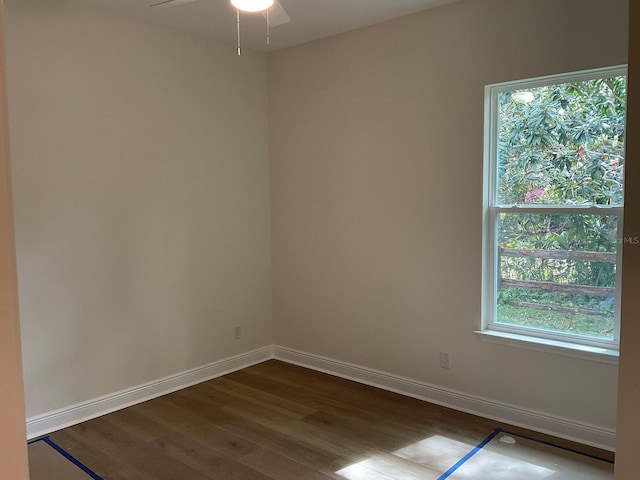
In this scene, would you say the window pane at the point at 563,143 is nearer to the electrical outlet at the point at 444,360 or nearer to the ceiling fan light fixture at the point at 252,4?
the electrical outlet at the point at 444,360

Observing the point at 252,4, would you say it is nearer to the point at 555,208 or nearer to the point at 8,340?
the point at 8,340

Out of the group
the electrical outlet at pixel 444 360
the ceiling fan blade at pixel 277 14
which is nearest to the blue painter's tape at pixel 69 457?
the electrical outlet at pixel 444 360

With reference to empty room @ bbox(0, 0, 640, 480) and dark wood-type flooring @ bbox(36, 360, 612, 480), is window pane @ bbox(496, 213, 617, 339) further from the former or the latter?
dark wood-type flooring @ bbox(36, 360, 612, 480)

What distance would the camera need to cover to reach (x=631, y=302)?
5.39 ft

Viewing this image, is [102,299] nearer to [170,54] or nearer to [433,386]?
[170,54]

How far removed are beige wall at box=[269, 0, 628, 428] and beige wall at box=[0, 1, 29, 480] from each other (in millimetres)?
3101

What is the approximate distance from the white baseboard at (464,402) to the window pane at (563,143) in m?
1.35

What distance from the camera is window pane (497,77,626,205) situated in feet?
9.65

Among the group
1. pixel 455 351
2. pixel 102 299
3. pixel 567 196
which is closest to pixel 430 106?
pixel 567 196

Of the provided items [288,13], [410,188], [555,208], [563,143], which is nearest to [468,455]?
[555,208]

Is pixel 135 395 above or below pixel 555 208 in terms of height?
below

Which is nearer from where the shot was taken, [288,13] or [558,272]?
[558,272]

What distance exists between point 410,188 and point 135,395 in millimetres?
2525

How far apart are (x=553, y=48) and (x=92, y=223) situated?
3.13m
